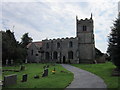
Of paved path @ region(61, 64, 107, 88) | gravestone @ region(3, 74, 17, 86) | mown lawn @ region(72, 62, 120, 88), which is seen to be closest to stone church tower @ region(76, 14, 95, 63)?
mown lawn @ region(72, 62, 120, 88)

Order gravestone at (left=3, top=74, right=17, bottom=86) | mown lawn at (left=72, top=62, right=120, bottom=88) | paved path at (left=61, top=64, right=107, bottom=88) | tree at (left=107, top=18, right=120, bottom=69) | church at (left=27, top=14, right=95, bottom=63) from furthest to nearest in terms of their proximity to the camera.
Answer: church at (left=27, top=14, right=95, bottom=63) → tree at (left=107, top=18, right=120, bottom=69) → gravestone at (left=3, top=74, right=17, bottom=86) → mown lawn at (left=72, top=62, right=120, bottom=88) → paved path at (left=61, top=64, right=107, bottom=88)

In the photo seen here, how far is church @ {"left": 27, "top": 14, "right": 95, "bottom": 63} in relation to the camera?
1965 inches

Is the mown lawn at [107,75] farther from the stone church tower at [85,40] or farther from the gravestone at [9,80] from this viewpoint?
the stone church tower at [85,40]

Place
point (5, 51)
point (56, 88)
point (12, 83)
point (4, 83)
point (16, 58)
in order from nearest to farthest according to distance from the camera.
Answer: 1. point (56, 88)
2. point (4, 83)
3. point (12, 83)
4. point (5, 51)
5. point (16, 58)

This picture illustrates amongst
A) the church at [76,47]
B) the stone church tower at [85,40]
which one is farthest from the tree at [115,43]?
the church at [76,47]

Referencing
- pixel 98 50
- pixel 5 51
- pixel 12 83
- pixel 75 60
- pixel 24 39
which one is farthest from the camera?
pixel 24 39

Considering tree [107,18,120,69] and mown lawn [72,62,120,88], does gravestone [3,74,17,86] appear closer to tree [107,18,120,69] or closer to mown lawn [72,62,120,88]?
mown lawn [72,62,120,88]

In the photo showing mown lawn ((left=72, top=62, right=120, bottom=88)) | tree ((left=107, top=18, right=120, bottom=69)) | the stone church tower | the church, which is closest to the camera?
mown lawn ((left=72, top=62, right=120, bottom=88))

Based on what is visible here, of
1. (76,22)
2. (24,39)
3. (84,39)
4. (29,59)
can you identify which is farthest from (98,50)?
(24,39)

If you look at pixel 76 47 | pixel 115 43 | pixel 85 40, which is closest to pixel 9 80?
pixel 115 43

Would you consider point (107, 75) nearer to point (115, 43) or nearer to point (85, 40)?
point (115, 43)

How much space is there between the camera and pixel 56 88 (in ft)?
33.7

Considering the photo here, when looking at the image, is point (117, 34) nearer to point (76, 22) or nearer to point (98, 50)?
point (76, 22)

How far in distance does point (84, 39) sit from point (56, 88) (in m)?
41.9
